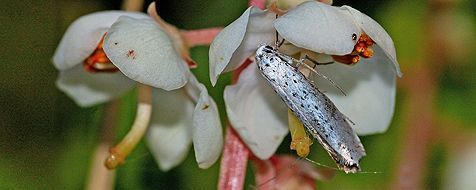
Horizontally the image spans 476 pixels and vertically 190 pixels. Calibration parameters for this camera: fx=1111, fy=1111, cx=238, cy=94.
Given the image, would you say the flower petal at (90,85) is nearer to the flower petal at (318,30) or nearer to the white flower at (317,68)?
the white flower at (317,68)

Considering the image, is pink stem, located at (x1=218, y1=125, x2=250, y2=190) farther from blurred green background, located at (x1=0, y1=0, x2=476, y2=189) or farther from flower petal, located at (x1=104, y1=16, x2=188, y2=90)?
blurred green background, located at (x1=0, y1=0, x2=476, y2=189)

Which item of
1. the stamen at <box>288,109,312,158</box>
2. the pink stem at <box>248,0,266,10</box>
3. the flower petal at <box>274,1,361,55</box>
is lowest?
the stamen at <box>288,109,312,158</box>

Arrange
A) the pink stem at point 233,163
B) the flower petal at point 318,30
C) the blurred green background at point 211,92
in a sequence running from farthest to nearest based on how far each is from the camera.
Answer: the blurred green background at point 211,92 → the pink stem at point 233,163 → the flower petal at point 318,30

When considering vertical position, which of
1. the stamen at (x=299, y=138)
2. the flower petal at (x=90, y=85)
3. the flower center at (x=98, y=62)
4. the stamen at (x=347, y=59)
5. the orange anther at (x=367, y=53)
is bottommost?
the flower petal at (x=90, y=85)

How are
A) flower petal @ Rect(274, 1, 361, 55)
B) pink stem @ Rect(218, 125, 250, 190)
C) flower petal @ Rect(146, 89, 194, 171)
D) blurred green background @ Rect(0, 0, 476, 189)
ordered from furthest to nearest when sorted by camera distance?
blurred green background @ Rect(0, 0, 476, 189) → flower petal @ Rect(146, 89, 194, 171) → pink stem @ Rect(218, 125, 250, 190) → flower petal @ Rect(274, 1, 361, 55)

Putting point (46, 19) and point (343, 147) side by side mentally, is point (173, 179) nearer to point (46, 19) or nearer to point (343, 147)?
point (46, 19)

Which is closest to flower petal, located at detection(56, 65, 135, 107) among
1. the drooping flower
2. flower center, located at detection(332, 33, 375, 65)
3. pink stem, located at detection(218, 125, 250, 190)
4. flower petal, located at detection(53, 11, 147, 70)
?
the drooping flower

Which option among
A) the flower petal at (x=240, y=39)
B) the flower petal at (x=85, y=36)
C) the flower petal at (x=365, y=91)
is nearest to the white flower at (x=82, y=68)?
the flower petal at (x=85, y=36)
